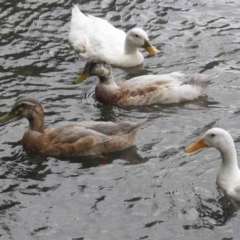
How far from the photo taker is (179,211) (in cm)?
844

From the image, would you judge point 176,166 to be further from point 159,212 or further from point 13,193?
point 13,193

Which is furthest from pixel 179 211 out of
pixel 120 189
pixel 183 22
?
pixel 183 22

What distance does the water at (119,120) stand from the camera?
8.33 metres

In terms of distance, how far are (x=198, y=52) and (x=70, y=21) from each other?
2556mm

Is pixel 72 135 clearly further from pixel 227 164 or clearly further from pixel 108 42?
pixel 108 42

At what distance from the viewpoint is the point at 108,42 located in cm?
1278

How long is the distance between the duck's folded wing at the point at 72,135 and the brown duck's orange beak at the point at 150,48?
9.80 feet

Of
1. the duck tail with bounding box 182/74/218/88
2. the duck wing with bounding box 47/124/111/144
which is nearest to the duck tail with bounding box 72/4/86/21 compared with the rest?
the duck tail with bounding box 182/74/218/88

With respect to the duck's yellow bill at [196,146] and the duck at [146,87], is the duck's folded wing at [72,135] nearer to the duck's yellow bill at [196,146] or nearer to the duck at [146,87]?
the duck's yellow bill at [196,146]

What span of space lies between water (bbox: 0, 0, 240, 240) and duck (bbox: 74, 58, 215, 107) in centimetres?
13

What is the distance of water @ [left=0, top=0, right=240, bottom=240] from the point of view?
8328 millimetres

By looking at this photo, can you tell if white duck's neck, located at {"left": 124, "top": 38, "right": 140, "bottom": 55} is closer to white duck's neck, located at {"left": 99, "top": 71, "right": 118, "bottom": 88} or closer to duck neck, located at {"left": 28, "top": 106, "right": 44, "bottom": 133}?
white duck's neck, located at {"left": 99, "top": 71, "right": 118, "bottom": 88}

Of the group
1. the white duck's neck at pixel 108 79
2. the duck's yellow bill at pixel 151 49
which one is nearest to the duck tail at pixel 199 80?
the white duck's neck at pixel 108 79

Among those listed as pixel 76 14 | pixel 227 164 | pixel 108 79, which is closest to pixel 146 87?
pixel 108 79
